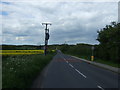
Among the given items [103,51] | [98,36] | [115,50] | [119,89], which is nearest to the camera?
[119,89]

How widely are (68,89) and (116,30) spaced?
24297 mm

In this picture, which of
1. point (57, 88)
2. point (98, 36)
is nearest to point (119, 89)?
point (57, 88)

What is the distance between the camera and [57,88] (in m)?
10.5

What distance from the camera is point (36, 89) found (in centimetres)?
1004

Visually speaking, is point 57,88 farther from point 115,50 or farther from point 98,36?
point 98,36

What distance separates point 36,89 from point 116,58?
951 inches

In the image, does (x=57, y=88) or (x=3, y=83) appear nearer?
(x=3, y=83)

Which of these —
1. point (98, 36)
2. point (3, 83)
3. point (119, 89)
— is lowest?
point (119, 89)

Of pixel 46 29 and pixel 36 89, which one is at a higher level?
pixel 46 29

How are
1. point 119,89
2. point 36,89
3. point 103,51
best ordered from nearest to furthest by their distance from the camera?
1. point 36,89
2. point 119,89
3. point 103,51

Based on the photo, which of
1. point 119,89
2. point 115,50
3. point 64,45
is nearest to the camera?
point 119,89

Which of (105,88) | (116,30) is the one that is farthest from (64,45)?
(105,88)

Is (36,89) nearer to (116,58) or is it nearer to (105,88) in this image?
(105,88)

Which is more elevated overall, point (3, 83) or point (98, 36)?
point (98, 36)
